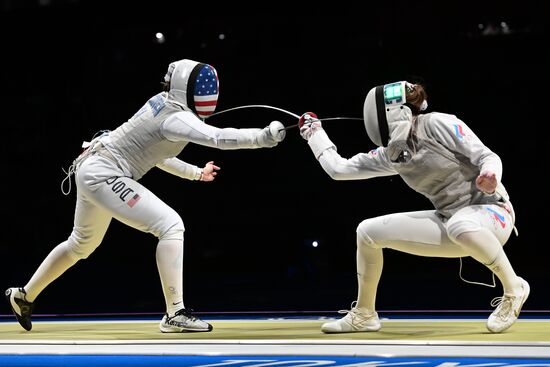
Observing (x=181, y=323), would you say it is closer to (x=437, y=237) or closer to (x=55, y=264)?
(x=55, y=264)

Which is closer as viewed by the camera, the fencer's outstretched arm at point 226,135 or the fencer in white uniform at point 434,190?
the fencer in white uniform at point 434,190

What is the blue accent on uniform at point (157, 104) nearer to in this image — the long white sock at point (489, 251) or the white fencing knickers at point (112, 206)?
the white fencing knickers at point (112, 206)

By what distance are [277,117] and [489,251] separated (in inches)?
170

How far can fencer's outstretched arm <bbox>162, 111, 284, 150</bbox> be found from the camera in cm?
375

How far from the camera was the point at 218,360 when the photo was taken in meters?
2.79

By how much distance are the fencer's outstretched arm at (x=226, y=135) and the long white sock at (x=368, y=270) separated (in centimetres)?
57

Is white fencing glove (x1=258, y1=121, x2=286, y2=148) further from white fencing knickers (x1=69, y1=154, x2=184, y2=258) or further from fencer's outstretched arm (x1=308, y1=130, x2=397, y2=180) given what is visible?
white fencing knickers (x1=69, y1=154, x2=184, y2=258)

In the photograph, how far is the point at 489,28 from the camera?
792cm

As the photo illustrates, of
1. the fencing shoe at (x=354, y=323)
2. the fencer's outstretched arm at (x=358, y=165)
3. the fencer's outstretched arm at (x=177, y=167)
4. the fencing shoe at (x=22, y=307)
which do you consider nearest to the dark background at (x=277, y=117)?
the fencer's outstretched arm at (x=177, y=167)

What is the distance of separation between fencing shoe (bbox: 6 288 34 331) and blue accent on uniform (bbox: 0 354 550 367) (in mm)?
1201

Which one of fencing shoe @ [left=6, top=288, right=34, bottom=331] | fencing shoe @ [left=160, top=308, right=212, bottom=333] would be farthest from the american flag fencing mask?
fencing shoe @ [left=6, top=288, right=34, bottom=331]

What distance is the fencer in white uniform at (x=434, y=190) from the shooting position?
11.2 feet

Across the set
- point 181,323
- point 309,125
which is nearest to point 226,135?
point 309,125

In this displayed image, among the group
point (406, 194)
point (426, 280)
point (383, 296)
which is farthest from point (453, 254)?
point (406, 194)
